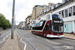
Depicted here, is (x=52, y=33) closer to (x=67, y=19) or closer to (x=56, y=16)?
(x=56, y=16)

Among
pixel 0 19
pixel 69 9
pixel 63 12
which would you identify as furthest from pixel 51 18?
pixel 0 19

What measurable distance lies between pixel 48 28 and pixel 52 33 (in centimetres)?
116

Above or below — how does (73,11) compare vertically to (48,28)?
above

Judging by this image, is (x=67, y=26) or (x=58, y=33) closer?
(x=58, y=33)

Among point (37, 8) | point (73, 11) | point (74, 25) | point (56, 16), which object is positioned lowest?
point (74, 25)

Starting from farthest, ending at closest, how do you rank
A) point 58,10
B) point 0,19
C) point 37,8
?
point 0,19
point 37,8
point 58,10

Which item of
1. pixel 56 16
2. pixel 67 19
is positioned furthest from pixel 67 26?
pixel 56 16

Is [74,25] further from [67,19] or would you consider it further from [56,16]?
[56,16]

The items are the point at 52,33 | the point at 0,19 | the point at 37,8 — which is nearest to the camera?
the point at 52,33

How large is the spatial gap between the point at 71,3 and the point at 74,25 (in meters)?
5.78

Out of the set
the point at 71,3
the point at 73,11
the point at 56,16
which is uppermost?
the point at 71,3

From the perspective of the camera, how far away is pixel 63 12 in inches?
1025

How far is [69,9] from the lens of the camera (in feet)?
75.7

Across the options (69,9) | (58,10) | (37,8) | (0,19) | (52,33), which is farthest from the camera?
(0,19)
